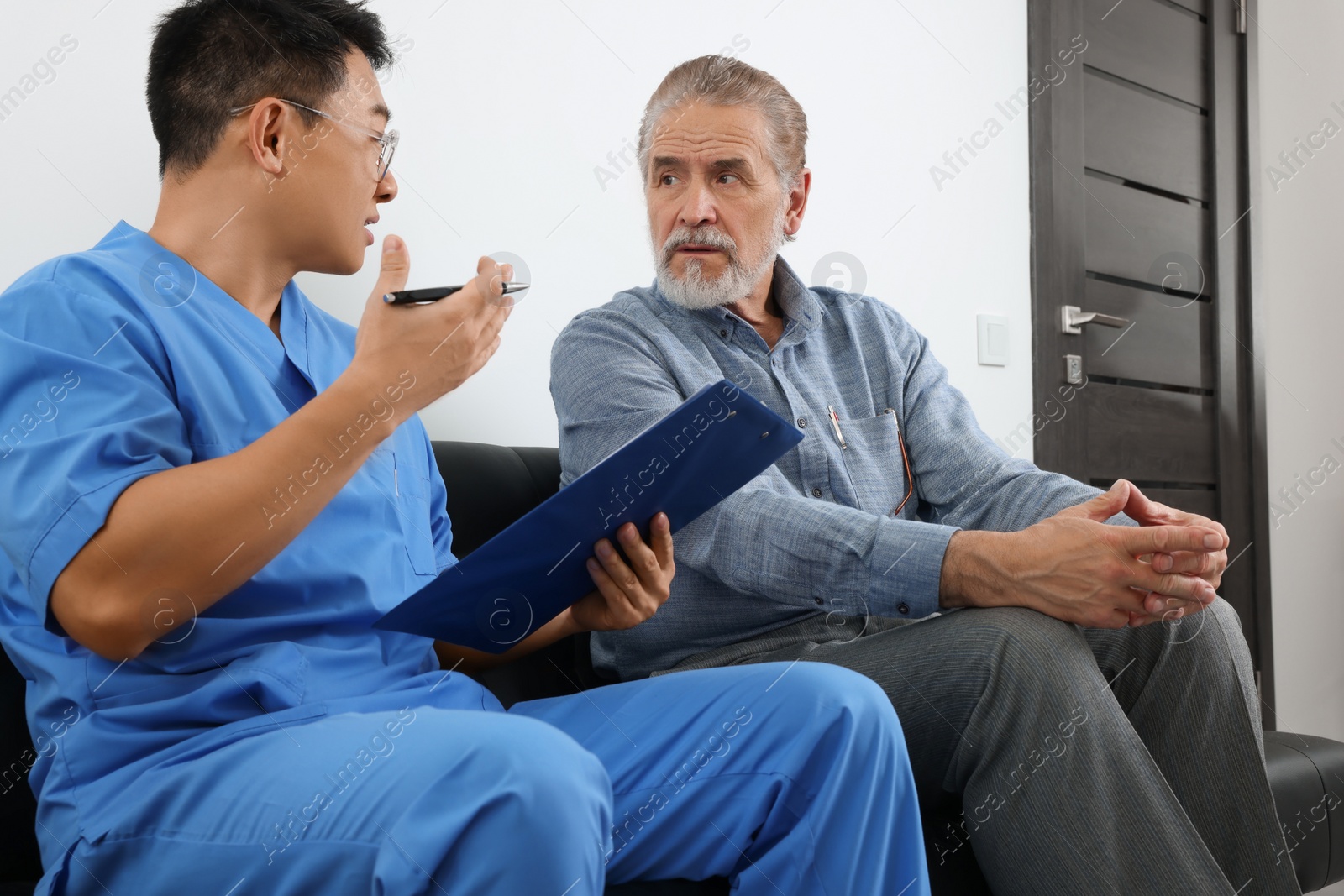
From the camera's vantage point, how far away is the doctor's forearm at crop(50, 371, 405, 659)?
723 mm

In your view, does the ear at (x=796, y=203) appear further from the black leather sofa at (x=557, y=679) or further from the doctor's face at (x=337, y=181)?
the doctor's face at (x=337, y=181)

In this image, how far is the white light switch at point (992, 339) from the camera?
2340mm

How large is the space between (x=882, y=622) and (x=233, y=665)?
0.75 meters

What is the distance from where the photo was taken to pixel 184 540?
0.73 meters

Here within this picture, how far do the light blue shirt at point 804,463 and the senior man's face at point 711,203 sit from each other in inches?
1.7

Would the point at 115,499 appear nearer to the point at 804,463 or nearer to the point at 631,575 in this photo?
the point at 631,575

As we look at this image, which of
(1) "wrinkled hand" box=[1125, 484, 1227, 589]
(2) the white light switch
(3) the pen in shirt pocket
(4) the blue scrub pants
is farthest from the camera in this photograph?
(2) the white light switch

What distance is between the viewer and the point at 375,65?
Result: 1.16 metres

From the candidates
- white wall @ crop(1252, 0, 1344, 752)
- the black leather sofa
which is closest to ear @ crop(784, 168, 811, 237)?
the black leather sofa

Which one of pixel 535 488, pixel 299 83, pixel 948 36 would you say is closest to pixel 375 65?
pixel 299 83

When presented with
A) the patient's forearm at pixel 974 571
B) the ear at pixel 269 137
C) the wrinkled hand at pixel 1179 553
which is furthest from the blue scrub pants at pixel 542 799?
the ear at pixel 269 137

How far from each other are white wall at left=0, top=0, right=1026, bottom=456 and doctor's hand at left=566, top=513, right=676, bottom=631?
607mm

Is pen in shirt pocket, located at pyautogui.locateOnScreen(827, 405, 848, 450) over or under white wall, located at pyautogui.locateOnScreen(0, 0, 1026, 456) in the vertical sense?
under

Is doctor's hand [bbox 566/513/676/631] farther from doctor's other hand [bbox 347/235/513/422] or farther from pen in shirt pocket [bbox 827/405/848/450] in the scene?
pen in shirt pocket [bbox 827/405/848/450]
